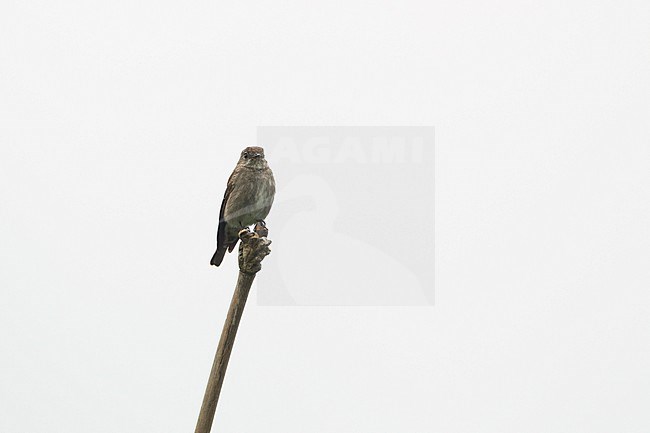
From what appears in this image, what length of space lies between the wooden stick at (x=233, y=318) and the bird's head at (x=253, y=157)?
47cm

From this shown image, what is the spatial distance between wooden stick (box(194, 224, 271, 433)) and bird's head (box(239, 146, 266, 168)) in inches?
18.3

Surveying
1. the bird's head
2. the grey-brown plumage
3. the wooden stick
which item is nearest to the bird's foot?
the grey-brown plumage

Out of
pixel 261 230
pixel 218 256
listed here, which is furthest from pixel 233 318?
pixel 218 256

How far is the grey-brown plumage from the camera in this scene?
336 centimetres

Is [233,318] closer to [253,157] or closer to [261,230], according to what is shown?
[261,230]

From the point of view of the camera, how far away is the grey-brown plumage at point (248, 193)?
A: 3.36 m

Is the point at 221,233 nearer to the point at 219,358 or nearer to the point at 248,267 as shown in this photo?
the point at 248,267

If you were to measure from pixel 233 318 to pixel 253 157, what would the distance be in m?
0.89

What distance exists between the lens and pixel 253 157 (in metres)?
3.40

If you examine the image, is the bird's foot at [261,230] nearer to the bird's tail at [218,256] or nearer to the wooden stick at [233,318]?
the wooden stick at [233,318]

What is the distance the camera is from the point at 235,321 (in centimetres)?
295

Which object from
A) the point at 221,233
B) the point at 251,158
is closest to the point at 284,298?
the point at 221,233

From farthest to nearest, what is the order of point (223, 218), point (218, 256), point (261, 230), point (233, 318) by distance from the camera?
1. point (218, 256)
2. point (223, 218)
3. point (261, 230)
4. point (233, 318)

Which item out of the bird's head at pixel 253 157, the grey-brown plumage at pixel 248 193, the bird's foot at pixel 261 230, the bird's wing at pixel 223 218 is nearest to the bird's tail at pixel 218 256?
the bird's wing at pixel 223 218
